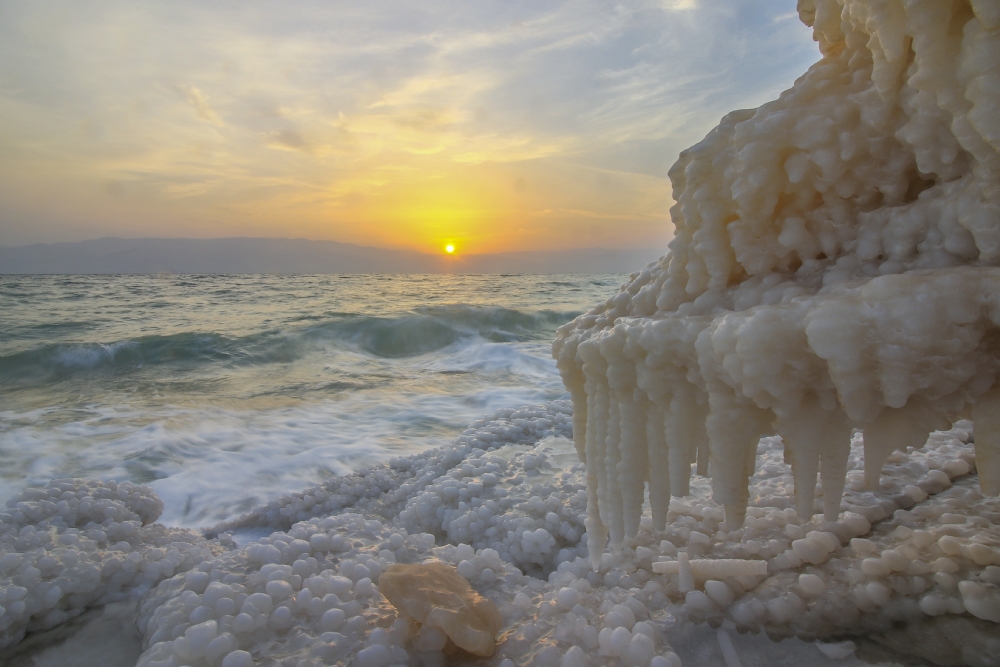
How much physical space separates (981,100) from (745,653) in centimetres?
168

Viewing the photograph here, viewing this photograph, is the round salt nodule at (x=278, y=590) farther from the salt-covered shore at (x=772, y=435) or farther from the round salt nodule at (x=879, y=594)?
the round salt nodule at (x=879, y=594)

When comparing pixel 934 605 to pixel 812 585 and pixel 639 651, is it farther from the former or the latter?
pixel 639 651

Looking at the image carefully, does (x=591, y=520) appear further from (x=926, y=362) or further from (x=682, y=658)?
(x=926, y=362)

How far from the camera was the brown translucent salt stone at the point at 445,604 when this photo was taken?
1883mm

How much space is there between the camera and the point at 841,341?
1.12 m

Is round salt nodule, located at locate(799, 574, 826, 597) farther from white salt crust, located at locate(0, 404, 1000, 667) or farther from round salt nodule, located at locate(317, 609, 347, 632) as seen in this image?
round salt nodule, located at locate(317, 609, 347, 632)

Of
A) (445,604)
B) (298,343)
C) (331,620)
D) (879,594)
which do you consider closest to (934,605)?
(879,594)

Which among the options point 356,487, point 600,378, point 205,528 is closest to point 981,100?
point 600,378

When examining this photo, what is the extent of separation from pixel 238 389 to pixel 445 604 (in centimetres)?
850

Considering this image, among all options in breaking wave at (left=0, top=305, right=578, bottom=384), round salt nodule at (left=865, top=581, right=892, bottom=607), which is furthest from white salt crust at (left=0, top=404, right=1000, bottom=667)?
breaking wave at (left=0, top=305, right=578, bottom=384)

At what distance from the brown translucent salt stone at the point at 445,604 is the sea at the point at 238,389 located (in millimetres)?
2752

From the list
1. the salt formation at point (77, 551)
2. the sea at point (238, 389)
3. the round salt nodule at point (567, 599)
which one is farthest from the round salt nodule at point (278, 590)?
the sea at point (238, 389)

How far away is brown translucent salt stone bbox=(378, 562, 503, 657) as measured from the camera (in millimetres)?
1883

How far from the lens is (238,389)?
30.6 feet
